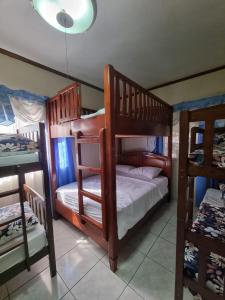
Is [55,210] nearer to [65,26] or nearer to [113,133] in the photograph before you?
[113,133]

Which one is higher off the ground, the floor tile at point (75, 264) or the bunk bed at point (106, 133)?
the bunk bed at point (106, 133)

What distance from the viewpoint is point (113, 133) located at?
1.51 m

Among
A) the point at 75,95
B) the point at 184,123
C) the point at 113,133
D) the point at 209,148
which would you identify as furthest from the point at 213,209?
the point at 75,95

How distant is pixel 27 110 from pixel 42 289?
A: 2351 mm

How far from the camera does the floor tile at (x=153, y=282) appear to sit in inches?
54.0

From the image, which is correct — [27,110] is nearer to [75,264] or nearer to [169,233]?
[75,264]

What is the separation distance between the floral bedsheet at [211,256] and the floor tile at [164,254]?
0.66 meters

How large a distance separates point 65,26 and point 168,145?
2772 millimetres

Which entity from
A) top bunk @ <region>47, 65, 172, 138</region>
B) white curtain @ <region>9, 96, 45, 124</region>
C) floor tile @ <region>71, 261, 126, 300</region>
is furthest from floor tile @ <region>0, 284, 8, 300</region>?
white curtain @ <region>9, 96, 45, 124</region>

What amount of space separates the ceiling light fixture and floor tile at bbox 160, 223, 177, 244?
276 centimetres

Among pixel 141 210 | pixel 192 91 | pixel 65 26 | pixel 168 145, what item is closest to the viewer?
pixel 65 26

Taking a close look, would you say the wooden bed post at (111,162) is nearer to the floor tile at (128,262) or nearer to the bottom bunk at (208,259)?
the floor tile at (128,262)

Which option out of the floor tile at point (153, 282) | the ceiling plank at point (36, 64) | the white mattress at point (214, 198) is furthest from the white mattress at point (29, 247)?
the ceiling plank at point (36, 64)

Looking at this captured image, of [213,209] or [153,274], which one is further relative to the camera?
[213,209]
